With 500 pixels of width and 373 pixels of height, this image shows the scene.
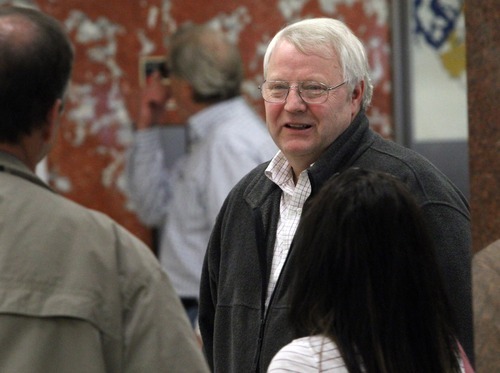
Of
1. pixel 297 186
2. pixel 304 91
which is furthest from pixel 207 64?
pixel 297 186

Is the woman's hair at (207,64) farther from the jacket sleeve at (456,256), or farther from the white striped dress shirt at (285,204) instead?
the jacket sleeve at (456,256)

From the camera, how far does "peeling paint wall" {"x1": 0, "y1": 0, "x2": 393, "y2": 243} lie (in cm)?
695

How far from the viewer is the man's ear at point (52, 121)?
2.56 metres

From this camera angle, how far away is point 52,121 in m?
2.57

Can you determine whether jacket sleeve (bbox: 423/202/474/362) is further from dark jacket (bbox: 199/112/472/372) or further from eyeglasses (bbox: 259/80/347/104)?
eyeglasses (bbox: 259/80/347/104)

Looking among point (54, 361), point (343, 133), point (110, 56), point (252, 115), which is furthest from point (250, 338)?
point (110, 56)

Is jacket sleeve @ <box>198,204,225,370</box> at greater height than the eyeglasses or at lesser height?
lesser

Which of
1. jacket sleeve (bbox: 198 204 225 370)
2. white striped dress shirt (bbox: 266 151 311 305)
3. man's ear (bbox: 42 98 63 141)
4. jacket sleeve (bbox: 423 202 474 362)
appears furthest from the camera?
jacket sleeve (bbox: 198 204 225 370)

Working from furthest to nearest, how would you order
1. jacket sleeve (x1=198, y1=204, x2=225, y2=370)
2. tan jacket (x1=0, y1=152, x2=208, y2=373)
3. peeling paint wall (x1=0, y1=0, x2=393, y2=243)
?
1. peeling paint wall (x1=0, y1=0, x2=393, y2=243)
2. jacket sleeve (x1=198, y1=204, x2=225, y2=370)
3. tan jacket (x1=0, y1=152, x2=208, y2=373)

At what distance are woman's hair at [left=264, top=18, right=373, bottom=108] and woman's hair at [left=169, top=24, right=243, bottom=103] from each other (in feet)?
6.49

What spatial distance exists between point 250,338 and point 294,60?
81 centimetres

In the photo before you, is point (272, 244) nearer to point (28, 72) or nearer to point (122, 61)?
point (28, 72)

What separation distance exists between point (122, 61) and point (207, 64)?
4.35ft

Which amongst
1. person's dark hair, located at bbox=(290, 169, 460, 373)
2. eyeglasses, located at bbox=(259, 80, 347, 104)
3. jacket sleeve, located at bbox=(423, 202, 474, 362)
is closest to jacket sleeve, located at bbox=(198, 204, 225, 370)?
eyeglasses, located at bbox=(259, 80, 347, 104)
